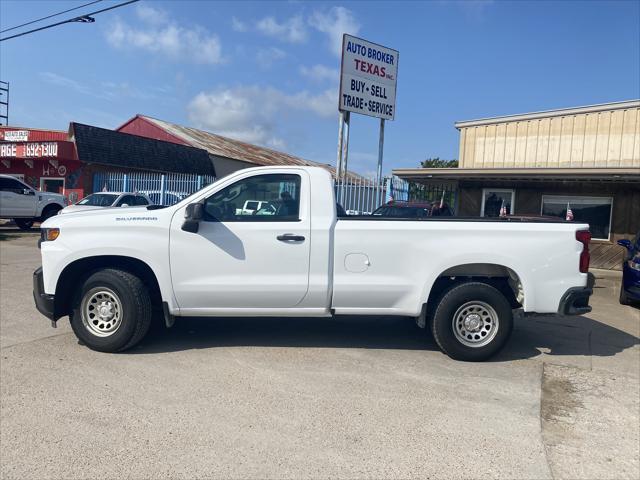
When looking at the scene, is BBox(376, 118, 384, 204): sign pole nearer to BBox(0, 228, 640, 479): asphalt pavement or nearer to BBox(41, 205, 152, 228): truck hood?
BBox(0, 228, 640, 479): asphalt pavement

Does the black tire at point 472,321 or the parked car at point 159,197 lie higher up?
the parked car at point 159,197

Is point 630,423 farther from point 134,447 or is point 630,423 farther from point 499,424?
point 134,447

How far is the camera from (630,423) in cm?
440

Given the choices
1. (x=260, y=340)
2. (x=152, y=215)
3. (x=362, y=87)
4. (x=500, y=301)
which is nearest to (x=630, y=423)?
(x=500, y=301)

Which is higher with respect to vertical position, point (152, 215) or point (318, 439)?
point (152, 215)

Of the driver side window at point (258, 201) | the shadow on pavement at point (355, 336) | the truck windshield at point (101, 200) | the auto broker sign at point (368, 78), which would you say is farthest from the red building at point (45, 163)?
the driver side window at point (258, 201)

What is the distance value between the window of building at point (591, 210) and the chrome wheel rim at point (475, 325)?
10.8 m

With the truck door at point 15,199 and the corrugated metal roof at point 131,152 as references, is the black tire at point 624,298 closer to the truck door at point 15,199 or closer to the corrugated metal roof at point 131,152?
the truck door at point 15,199

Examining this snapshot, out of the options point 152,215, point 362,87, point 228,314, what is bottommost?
point 228,314

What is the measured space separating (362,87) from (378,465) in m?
12.7

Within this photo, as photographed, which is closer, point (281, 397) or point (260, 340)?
point (281, 397)

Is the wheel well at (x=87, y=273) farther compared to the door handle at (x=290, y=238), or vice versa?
the wheel well at (x=87, y=273)

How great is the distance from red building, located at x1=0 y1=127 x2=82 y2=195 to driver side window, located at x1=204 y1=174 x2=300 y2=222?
21.5 m

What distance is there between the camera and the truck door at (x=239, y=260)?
555 cm
